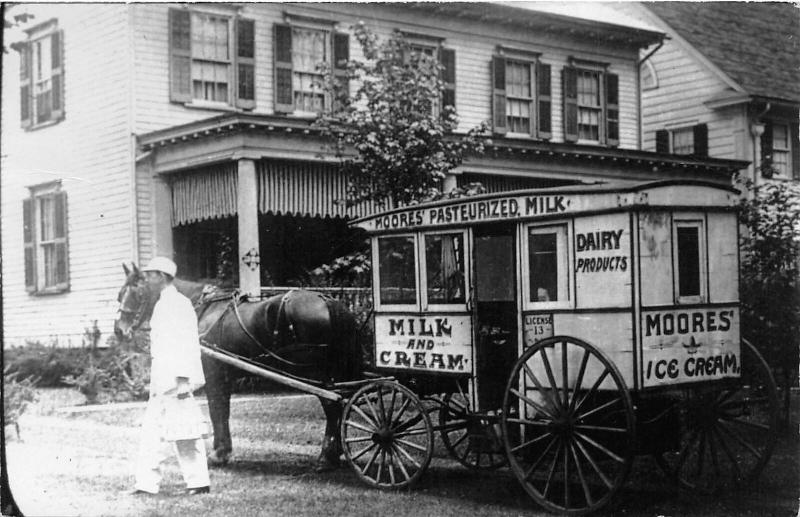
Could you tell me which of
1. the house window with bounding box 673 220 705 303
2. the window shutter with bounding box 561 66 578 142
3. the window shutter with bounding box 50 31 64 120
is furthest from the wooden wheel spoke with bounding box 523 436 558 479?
the window shutter with bounding box 561 66 578 142

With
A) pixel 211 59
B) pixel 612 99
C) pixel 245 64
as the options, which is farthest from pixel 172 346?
pixel 612 99

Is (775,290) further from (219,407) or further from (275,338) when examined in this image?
(219,407)

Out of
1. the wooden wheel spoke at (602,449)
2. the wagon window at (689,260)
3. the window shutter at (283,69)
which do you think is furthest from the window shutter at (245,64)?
the wooden wheel spoke at (602,449)

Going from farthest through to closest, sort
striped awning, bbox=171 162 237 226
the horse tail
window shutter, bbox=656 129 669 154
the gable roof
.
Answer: window shutter, bbox=656 129 669 154 → striped awning, bbox=171 162 237 226 → the gable roof → the horse tail

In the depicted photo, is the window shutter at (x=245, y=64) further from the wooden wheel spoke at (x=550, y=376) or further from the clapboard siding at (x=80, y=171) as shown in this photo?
the wooden wheel spoke at (x=550, y=376)

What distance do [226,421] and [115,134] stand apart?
21.0 feet

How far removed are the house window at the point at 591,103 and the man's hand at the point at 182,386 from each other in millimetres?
14683

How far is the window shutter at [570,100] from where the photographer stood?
66.4ft

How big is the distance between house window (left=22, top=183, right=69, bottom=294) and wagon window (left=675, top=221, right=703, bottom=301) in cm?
560

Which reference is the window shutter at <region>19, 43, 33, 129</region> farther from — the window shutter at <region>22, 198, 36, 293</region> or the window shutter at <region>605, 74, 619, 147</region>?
the window shutter at <region>605, 74, 619, 147</region>

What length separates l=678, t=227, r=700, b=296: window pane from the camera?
6293 mm

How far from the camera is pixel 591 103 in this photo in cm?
2083

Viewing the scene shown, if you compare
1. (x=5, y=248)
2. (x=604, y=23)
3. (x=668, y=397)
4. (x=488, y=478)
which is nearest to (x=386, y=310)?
(x=488, y=478)

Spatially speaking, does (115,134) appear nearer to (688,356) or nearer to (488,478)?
(488,478)
